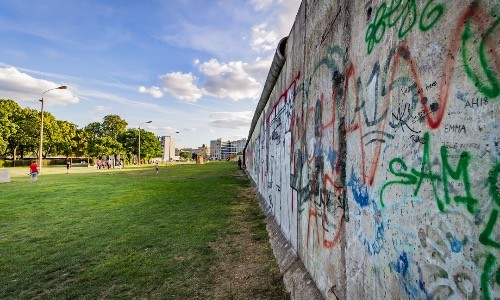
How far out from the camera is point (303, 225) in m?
4.23

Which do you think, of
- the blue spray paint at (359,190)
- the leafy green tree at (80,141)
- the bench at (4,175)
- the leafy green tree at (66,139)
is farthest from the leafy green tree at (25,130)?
the blue spray paint at (359,190)

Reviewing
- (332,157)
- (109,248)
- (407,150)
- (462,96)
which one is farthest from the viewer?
(109,248)

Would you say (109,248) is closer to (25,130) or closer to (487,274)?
(487,274)

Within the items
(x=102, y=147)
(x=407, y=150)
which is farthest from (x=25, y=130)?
(x=407, y=150)

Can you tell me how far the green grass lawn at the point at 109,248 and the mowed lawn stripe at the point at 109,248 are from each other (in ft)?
0.05

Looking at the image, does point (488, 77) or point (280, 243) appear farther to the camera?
point (280, 243)

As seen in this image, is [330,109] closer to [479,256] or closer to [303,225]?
[303,225]

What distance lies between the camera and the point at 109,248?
591cm

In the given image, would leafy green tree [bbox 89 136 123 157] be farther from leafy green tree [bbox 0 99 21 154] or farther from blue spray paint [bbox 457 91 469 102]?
blue spray paint [bbox 457 91 469 102]

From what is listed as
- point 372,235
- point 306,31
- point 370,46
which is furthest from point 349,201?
point 306,31

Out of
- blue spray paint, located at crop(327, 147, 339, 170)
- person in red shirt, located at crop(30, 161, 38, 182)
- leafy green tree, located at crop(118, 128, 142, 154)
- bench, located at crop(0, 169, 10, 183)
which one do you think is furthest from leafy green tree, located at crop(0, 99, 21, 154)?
blue spray paint, located at crop(327, 147, 339, 170)

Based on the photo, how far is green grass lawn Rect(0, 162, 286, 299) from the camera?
13.9 ft

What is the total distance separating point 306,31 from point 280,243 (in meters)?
3.78

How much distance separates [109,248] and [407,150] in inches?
234
